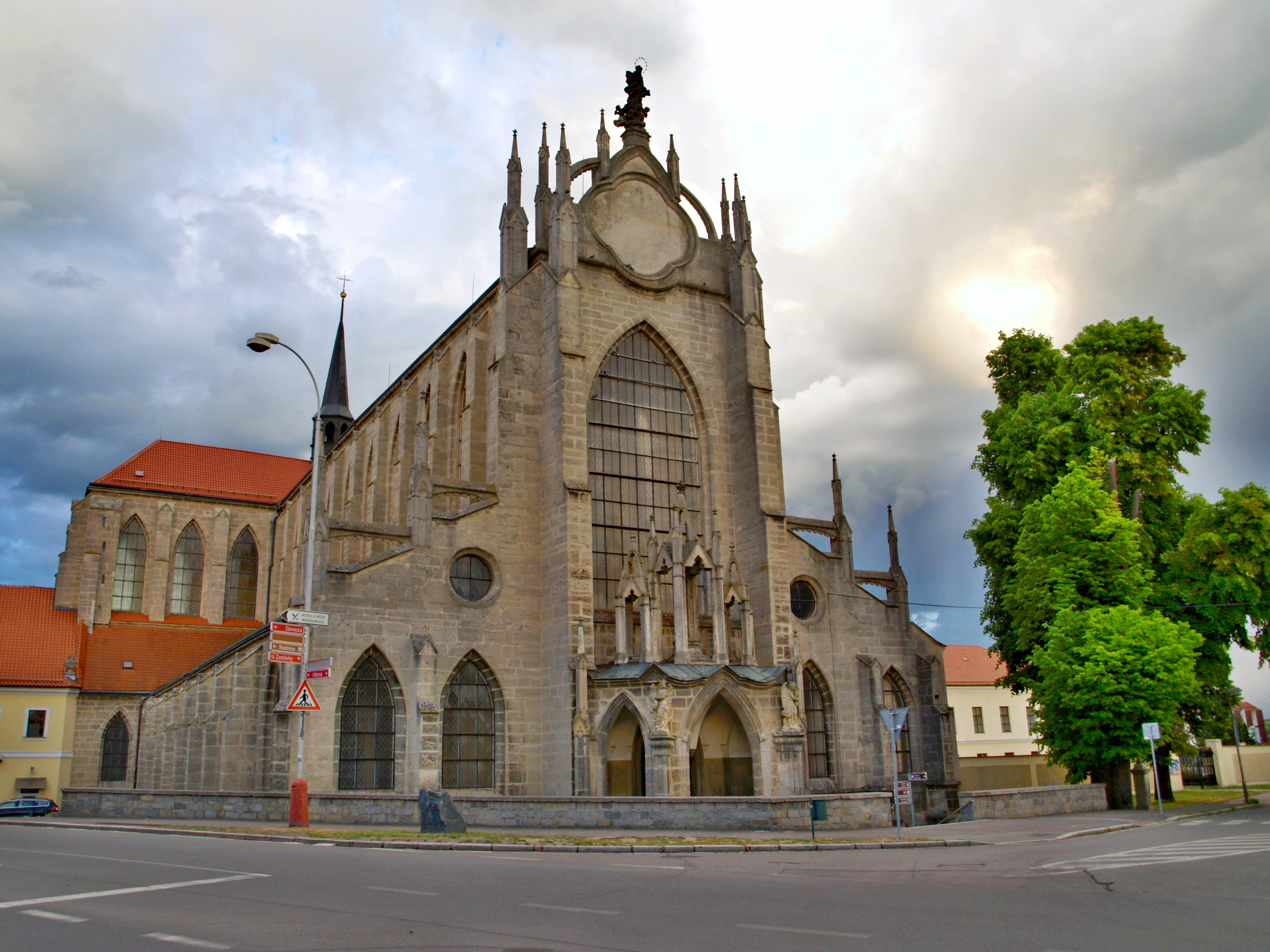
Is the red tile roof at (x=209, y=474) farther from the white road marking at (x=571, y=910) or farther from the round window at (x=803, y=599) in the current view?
the white road marking at (x=571, y=910)

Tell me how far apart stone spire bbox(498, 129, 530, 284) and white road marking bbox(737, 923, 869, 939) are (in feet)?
80.9

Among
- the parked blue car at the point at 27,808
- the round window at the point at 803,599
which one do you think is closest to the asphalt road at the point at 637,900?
the round window at the point at 803,599

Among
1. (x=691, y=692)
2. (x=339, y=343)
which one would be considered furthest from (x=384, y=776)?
(x=339, y=343)

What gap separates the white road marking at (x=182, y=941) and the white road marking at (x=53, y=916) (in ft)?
3.43

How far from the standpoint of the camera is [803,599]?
31.7m

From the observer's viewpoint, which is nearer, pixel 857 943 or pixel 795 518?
pixel 857 943

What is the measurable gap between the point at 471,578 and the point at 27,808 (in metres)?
19.0

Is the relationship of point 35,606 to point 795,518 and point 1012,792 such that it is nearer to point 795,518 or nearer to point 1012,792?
point 795,518

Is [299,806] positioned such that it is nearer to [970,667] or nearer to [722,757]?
[722,757]

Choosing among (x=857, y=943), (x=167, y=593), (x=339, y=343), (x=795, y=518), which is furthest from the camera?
(x=339, y=343)

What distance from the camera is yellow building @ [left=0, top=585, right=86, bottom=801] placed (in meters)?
38.1

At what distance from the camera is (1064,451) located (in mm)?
30469

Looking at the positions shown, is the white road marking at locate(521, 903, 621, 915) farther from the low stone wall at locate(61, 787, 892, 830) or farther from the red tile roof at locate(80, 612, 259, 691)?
the red tile roof at locate(80, 612, 259, 691)

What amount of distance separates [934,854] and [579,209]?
73.5ft
